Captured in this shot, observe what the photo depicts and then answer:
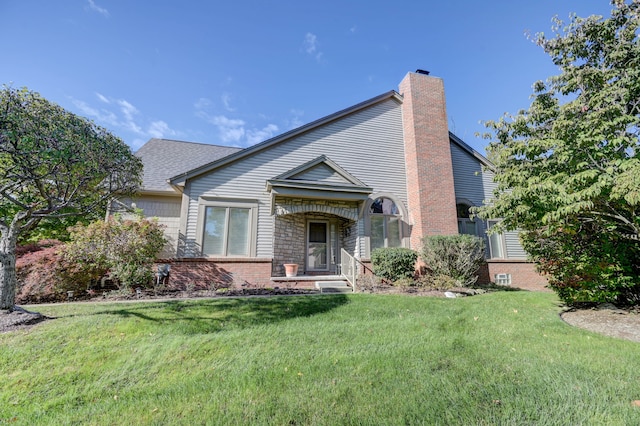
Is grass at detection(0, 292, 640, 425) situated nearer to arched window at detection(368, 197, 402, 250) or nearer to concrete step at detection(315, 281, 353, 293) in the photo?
concrete step at detection(315, 281, 353, 293)

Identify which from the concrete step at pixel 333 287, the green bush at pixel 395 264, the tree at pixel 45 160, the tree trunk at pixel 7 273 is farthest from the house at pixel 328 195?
the tree trunk at pixel 7 273

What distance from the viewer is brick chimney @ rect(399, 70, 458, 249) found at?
11.3m

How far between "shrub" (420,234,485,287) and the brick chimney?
1.13 metres

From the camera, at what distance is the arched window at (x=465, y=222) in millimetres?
12196

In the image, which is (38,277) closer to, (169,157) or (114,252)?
(114,252)

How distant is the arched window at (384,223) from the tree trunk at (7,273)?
9.92 meters

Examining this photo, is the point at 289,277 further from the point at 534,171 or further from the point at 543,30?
the point at 543,30

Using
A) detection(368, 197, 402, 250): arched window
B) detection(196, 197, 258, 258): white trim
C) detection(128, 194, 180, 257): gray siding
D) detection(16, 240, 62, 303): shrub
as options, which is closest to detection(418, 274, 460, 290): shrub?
detection(368, 197, 402, 250): arched window

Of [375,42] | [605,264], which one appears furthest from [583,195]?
[375,42]

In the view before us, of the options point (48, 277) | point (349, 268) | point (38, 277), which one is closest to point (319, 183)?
point (349, 268)

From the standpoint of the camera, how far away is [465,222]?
40.3ft

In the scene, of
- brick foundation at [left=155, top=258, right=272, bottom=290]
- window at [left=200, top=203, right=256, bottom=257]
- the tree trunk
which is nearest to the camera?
the tree trunk

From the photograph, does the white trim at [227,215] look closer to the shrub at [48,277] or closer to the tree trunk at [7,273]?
the shrub at [48,277]

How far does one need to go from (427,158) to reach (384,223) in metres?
3.33
